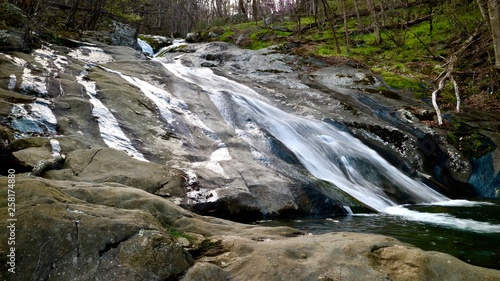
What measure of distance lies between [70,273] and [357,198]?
6073 millimetres

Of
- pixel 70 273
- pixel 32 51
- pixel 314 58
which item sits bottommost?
pixel 70 273

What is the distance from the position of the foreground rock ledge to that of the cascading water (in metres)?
4.21

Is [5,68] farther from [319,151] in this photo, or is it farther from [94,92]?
[319,151]

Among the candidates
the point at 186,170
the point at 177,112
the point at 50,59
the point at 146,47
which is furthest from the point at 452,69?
the point at 146,47

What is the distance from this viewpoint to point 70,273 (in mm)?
2438

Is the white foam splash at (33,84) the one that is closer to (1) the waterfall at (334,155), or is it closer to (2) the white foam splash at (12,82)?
(2) the white foam splash at (12,82)

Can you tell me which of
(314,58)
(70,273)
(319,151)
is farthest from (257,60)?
(70,273)

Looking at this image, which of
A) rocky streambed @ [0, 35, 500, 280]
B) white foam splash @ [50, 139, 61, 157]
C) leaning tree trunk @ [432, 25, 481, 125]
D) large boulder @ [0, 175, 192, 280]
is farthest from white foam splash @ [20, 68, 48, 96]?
leaning tree trunk @ [432, 25, 481, 125]

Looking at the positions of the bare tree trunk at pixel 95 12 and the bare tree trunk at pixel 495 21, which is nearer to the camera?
the bare tree trunk at pixel 495 21

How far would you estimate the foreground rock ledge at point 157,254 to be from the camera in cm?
247

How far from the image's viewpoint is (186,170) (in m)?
6.37

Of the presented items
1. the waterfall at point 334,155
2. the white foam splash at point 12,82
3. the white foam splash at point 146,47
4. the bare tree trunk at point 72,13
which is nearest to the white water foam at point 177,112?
the waterfall at point 334,155

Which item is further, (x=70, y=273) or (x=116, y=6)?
(x=116, y=6)

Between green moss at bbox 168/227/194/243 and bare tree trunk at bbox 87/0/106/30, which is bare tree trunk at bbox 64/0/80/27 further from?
green moss at bbox 168/227/194/243
